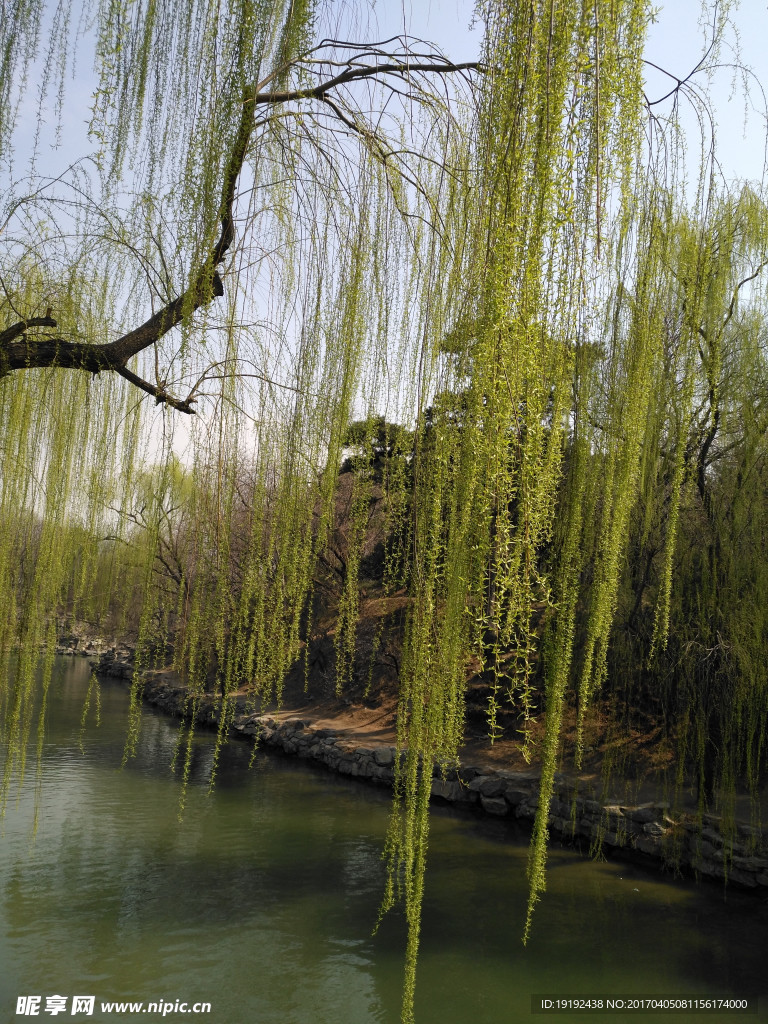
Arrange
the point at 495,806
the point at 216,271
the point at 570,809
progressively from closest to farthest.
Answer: the point at 216,271
the point at 570,809
the point at 495,806

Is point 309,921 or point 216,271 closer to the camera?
point 216,271

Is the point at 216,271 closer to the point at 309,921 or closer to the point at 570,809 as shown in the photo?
the point at 309,921

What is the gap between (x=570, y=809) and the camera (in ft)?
23.7

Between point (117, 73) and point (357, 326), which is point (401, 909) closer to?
point (357, 326)

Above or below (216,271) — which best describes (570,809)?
below

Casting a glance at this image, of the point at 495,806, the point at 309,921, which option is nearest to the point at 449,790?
the point at 495,806

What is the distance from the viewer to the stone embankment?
621cm

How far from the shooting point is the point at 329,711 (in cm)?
1287

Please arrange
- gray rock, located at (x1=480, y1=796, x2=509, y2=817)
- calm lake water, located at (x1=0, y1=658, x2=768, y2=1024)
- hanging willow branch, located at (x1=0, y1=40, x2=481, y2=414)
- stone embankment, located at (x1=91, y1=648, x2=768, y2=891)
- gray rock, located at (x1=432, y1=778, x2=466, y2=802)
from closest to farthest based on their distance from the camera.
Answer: hanging willow branch, located at (x1=0, y1=40, x2=481, y2=414)
calm lake water, located at (x1=0, y1=658, x2=768, y2=1024)
stone embankment, located at (x1=91, y1=648, x2=768, y2=891)
gray rock, located at (x1=480, y1=796, x2=509, y2=817)
gray rock, located at (x1=432, y1=778, x2=466, y2=802)

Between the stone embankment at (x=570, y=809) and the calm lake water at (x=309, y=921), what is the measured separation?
0.86 ft

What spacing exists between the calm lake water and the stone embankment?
0.86 feet

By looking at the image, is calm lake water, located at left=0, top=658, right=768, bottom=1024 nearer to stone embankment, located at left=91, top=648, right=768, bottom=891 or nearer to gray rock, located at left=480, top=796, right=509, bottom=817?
gray rock, located at left=480, top=796, right=509, bottom=817

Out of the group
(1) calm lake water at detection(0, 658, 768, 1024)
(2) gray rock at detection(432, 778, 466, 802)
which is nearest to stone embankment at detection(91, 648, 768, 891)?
(2) gray rock at detection(432, 778, 466, 802)

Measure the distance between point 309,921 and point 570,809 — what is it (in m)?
2.91
